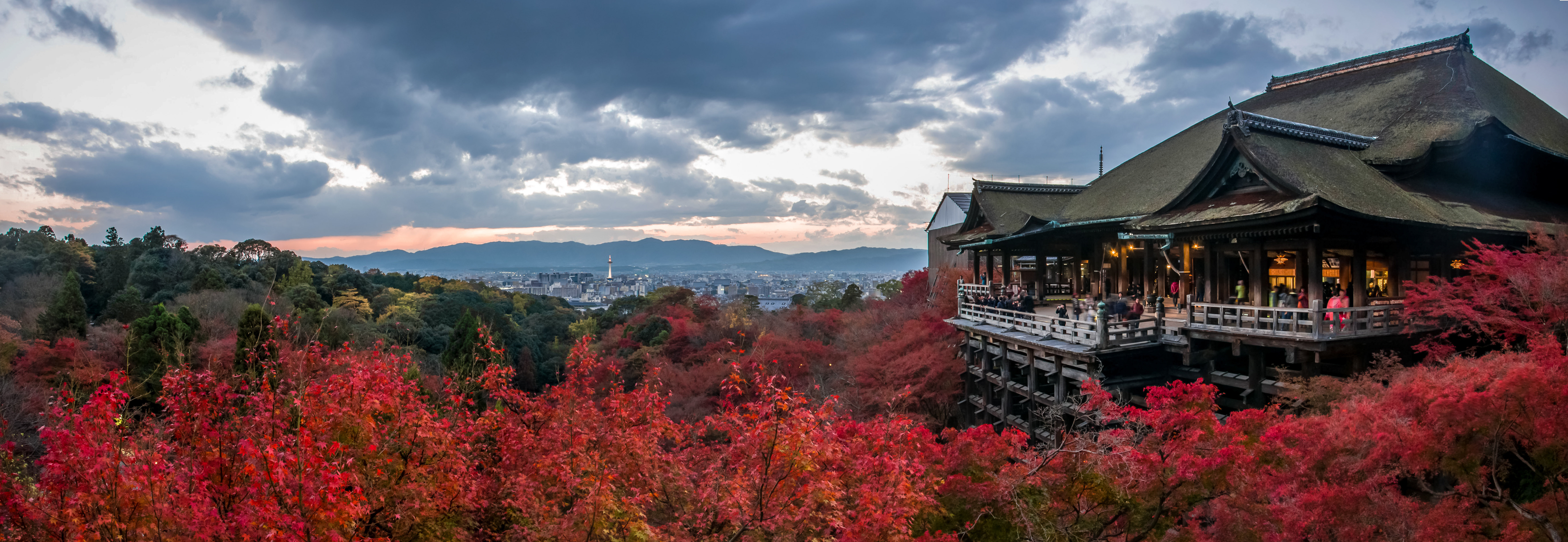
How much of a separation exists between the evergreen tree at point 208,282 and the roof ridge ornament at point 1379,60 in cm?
5892

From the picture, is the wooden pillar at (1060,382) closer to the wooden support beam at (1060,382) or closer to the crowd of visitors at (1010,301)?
the wooden support beam at (1060,382)

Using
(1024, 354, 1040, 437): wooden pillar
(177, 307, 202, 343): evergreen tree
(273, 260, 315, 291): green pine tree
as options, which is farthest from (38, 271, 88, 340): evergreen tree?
(1024, 354, 1040, 437): wooden pillar

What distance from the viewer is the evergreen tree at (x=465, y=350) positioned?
3111cm

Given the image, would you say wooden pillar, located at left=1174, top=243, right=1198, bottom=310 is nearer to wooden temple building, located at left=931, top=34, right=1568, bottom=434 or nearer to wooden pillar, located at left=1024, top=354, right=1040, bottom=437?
wooden temple building, located at left=931, top=34, right=1568, bottom=434

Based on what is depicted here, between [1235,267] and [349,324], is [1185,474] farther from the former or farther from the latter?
[349,324]

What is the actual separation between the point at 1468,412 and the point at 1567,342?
5.24 metres

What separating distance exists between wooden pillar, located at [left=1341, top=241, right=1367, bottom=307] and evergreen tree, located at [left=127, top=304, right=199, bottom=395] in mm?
35625

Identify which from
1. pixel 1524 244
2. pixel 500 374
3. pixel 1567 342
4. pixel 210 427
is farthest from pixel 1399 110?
pixel 210 427

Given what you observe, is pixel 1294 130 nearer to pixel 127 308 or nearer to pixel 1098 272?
pixel 1098 272

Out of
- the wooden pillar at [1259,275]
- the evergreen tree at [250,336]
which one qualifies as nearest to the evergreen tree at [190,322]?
the evergreen tree at [250,336]

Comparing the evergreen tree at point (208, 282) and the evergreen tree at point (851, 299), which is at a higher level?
the evergreen tree at point (208, 282)

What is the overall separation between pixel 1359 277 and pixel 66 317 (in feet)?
155

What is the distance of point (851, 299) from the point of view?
4844 centimetres

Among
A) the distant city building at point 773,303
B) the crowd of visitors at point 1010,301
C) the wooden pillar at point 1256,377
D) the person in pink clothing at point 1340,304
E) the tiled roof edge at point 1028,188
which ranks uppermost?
the tiled roof edge at point 1028,188
